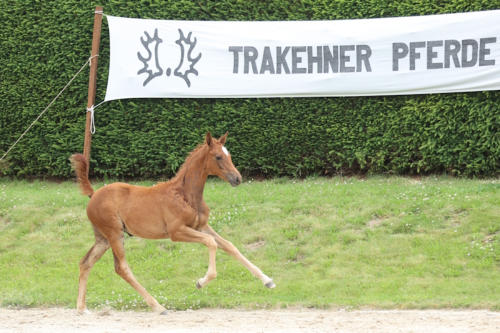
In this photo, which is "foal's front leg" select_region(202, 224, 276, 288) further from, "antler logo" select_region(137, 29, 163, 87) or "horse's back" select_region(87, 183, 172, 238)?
"antler logo" select_region(137, 29, 163, 87)

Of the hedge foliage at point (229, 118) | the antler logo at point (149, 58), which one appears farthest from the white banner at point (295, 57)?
the hedge foliage at point (229, 118)

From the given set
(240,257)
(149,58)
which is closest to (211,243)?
(240,257)

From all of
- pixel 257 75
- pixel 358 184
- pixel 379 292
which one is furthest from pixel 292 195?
pixel 379 292

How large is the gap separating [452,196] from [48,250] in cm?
602

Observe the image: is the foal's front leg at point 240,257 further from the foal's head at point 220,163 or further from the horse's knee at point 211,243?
the foal's head at point 220,163

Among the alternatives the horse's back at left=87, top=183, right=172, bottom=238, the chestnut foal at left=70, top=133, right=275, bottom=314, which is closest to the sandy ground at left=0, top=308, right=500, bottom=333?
the chestnut foal at left=70, top=133, right=275, bottom=314

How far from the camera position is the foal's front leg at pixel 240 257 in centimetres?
778

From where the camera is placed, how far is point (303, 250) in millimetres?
10258

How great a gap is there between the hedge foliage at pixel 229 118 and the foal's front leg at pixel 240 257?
512cm

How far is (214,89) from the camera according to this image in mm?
12906

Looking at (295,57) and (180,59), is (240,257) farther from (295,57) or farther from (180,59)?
(180,59)

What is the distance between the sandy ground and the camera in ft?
24.0

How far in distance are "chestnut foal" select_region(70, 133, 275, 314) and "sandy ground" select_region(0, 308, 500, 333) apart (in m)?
0.36

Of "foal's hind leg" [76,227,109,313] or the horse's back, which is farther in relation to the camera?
"foal's hind leg" [76,227,109,313]
